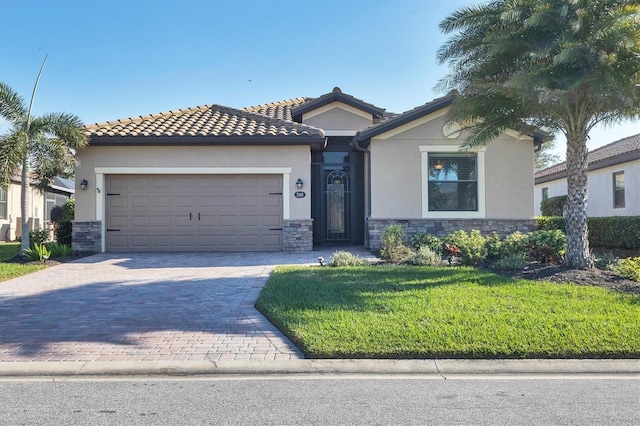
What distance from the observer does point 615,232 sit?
560 inches

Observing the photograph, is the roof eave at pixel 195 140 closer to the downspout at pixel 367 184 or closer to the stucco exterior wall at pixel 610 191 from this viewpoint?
the downspout at pixel 367 184

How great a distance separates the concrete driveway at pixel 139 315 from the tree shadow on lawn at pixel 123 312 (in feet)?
0.04

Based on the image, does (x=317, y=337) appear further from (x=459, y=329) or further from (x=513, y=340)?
(x=513, y=340)

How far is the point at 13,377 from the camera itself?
15.1ft

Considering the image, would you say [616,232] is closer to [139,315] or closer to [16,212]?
[139,315]

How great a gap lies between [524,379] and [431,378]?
0.93m

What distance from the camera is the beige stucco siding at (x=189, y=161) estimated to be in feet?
43.9

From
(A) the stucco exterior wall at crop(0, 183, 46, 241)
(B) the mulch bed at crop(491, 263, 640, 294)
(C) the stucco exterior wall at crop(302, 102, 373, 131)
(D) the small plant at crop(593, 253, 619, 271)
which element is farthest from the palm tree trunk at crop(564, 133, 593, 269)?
(A) the stucco exterior wall at crop(0, 183, 46, 241)

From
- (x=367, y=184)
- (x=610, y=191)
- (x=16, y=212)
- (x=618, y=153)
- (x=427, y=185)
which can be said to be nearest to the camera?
(x=427, y=185)

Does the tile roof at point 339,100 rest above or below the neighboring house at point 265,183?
above

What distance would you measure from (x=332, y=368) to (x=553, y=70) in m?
7.37

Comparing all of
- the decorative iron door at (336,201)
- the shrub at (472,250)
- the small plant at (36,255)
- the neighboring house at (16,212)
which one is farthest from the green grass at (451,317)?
the neighboring house at (16,212)

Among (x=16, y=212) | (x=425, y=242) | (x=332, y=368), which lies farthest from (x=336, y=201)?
(x=16, y=212)

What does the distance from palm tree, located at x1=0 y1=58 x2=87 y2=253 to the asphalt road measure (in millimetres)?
8755
